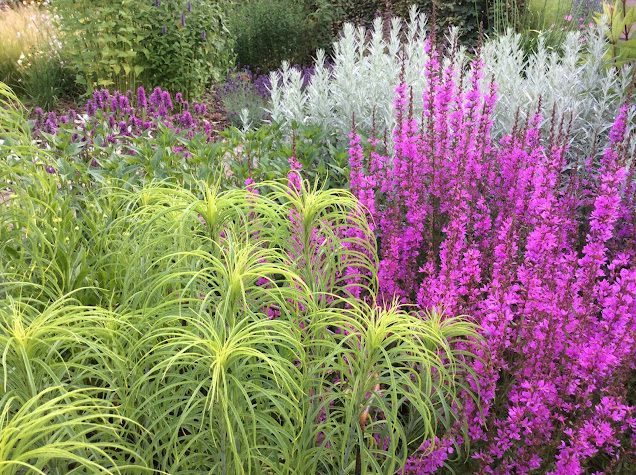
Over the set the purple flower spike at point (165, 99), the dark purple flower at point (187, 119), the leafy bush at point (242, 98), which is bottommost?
the leafy bush at point (242, 98)

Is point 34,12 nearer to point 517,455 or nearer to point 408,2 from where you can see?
point 408,2

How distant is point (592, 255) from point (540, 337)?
0.40 m

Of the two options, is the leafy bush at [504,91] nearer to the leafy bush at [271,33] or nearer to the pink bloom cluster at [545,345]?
the pink bloom cluster at [545,345]

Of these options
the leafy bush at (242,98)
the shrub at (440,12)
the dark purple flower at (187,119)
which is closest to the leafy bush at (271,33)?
the shrub at (440,12)

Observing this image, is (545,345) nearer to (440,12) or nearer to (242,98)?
(242,98)

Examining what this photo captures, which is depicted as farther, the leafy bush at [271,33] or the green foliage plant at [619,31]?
the leafy bush at [271,33]

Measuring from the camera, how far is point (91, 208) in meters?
2.88

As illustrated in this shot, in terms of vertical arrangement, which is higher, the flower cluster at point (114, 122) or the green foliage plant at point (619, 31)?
the green foliage plant at point (619, 31)

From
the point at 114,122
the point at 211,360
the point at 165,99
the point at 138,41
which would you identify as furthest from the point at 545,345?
the point at 138,41

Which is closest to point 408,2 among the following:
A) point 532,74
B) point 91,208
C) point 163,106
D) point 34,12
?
point 532,74

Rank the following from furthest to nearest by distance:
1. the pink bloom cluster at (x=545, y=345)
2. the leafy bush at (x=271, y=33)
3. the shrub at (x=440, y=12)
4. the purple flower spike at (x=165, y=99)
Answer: the leafy bush at (x=271, y=33)
the shrub at (x=440, y=12)
the purple flower spike at (x=165, y=99)
the pink bloom cluster at (x=545, y=345)

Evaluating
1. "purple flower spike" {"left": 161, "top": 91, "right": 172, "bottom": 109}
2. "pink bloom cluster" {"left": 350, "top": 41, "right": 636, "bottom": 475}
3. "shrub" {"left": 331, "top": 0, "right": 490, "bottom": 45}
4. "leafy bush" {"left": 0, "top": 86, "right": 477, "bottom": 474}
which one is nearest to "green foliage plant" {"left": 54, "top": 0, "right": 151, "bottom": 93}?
"purple flower spike" {"left": 161, "top": 91, "right": 172, "bottom": 109}

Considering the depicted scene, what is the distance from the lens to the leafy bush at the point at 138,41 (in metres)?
7.24

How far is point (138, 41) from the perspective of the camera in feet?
24.5
